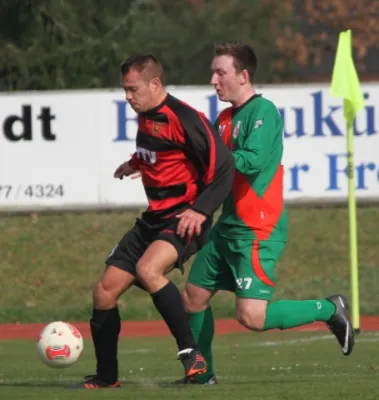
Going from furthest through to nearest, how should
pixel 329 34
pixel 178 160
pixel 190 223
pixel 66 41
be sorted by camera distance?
pixel 329 34
pixel 66 41
pixel 178 160
pixel 190 223

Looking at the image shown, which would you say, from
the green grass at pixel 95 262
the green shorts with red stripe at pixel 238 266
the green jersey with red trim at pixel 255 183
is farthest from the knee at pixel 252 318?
the green grass at pixel 95 262

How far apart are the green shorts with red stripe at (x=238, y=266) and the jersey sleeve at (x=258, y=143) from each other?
1.71 feet

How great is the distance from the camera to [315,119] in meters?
19.7

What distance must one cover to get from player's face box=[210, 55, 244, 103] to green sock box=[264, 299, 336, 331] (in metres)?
1.34

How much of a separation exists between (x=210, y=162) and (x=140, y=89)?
62cm

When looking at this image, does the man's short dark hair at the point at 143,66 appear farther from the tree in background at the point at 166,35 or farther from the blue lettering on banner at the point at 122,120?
the tree in background at the point at 166,35

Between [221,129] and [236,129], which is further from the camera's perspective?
[221,129]

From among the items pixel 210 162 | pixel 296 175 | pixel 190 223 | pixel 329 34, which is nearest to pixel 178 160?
pixel 210 162

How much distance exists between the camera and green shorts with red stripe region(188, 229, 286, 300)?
9.49m

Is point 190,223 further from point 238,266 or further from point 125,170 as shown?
point 125,170

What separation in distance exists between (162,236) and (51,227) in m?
11.8

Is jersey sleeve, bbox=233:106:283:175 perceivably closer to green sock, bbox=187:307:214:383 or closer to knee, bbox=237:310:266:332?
knee, bbox=237:310:266:332

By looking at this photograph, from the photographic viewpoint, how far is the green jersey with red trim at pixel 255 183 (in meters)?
9.45

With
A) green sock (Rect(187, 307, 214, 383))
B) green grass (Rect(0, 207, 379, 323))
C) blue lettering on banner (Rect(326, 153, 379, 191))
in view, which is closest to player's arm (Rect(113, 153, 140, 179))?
green sock (Rect(187, 307, 214, 383))
